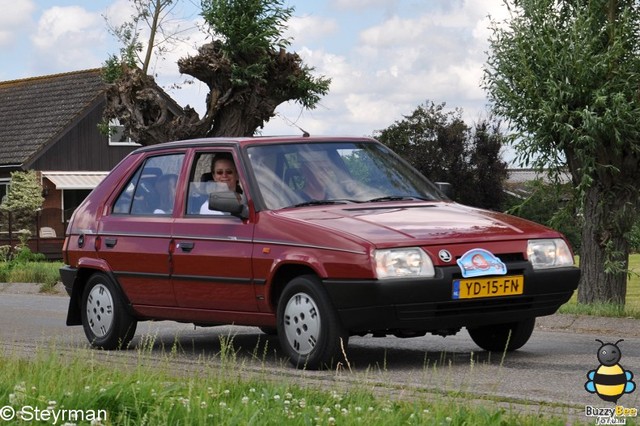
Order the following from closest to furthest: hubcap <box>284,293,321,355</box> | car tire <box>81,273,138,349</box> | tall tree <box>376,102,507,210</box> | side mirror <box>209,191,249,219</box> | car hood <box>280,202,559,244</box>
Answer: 1. car hood <box>280,202,559,244</box>
2. hubcap <box>284,293,321,355</box>
3. side mirror <box>209,191,249,219</box>
4. car tire <box>81,273,138,349</box>
5. tall tree <box>376,102,507,210</box>

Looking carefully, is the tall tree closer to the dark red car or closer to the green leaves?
the green leaves

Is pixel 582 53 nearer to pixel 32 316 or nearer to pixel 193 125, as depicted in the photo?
pixel 32 316

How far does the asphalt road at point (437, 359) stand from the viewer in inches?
299

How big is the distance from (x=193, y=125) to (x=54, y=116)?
1939 cm

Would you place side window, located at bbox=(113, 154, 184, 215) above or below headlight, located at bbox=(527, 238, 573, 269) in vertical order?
above

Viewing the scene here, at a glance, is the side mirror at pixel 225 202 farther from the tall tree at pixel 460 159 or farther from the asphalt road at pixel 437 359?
the tall tree at pixel 460 159

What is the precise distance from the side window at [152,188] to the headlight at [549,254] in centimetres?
310

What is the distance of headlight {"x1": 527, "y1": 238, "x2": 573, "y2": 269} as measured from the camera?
9391 millimetres
